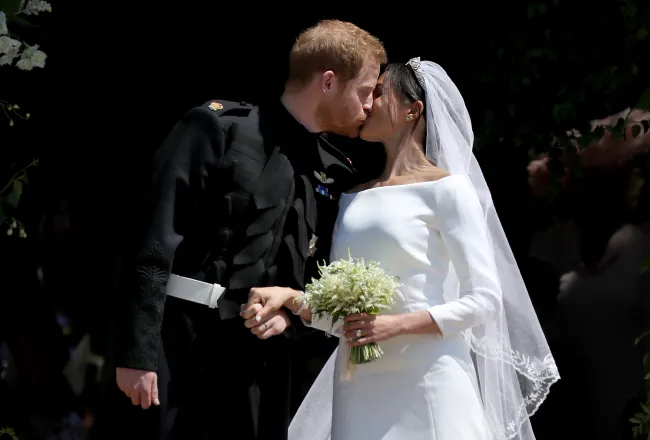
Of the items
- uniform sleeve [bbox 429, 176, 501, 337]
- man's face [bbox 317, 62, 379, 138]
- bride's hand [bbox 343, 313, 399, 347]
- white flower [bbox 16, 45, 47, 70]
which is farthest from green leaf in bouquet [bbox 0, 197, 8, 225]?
uniform sleeve [bbox 429, 176, 501, 337]

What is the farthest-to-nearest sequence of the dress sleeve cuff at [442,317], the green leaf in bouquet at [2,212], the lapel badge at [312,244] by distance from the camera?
the green leaf in bouquet at [2,212]
the lapel badge at [312,244]
the dress sleeve cuff at [442,317]

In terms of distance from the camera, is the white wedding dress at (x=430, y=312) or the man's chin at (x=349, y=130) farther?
the man's chin at (x=349, y=130)

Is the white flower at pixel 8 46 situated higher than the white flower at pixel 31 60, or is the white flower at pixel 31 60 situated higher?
the white flower at pixel 8 46

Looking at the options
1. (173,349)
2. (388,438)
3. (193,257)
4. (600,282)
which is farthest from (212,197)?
(600,282)

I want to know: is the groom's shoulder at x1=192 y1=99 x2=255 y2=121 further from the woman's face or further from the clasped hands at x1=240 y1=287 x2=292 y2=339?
the clasped hands at x1=240 y1=287 x2=292 y2=339

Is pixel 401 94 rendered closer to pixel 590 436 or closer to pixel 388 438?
pixel 388 438

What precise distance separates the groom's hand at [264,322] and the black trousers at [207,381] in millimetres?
88

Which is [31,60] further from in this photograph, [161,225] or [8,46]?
[161,225]

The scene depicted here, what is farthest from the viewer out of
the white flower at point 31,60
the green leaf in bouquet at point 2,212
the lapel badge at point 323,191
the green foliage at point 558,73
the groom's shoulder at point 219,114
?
the green foliage at point 558,73

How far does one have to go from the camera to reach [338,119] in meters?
3.80

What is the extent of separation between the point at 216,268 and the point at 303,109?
67cm

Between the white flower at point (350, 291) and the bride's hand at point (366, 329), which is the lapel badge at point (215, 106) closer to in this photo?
the white flower at point (350, 291)

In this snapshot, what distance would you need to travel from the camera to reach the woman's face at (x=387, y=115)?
147 inches

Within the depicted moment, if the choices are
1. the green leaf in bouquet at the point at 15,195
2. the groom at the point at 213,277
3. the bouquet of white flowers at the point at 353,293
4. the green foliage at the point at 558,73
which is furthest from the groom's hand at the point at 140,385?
the green foliage at the point at 558,73
